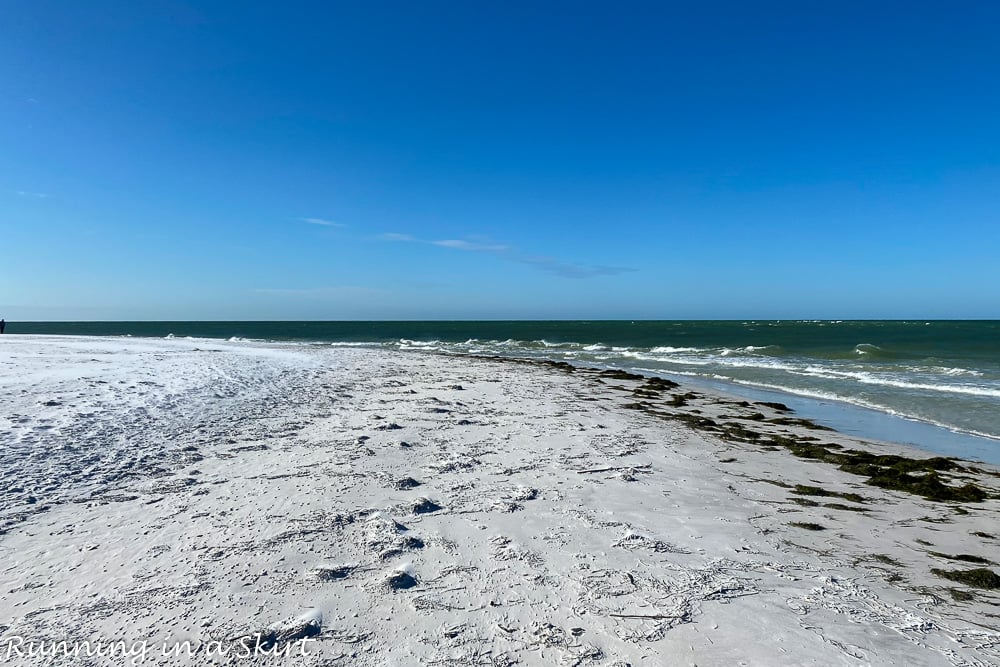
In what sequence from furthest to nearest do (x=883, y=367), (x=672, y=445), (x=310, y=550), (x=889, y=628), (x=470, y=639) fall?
1. (x=883, y=367)
2. (x=672, y=445)
3. (x=310, y=550)
4. (x=889, y=628)
5. (x=470, y=639)

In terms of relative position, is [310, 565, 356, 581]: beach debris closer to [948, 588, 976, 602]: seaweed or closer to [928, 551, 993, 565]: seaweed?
A: [948, 588, 976, 602]: seaweed

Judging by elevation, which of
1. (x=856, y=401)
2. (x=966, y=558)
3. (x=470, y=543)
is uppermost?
(x=470, y=543)

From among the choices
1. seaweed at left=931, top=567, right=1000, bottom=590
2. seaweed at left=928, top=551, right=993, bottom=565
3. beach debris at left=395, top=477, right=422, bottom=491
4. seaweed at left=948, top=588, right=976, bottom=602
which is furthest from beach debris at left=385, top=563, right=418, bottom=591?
seaweed at left=928, top=551, right=993, bottom=565

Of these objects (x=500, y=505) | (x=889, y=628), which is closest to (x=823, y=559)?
(x=889, y=628)

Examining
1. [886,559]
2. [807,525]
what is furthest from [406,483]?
[886,559]

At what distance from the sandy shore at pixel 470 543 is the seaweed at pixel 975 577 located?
0.03 m

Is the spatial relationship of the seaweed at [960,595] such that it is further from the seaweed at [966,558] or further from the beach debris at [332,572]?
the beach debris at [332,572]

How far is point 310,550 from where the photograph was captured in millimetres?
3916

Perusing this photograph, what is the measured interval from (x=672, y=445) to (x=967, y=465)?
4134 mm

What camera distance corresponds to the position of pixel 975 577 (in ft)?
12.7

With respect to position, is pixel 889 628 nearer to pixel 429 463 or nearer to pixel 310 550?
pixel 310 550

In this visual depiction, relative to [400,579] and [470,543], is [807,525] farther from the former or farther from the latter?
[400,579]

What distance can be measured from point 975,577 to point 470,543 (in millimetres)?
3922

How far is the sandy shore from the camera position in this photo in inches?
116
